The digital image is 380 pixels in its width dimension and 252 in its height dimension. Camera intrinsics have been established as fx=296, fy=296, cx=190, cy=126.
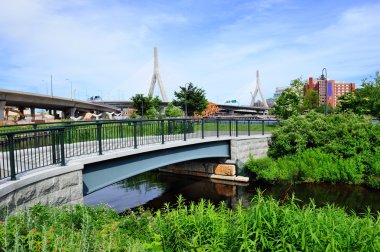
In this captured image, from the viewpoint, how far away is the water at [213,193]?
522 inches

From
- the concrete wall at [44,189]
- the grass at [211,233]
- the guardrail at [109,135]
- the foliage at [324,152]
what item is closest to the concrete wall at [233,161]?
the foliage at [324,152]

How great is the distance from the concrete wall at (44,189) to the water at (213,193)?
4.91 m

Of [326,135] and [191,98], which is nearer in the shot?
[326,135]

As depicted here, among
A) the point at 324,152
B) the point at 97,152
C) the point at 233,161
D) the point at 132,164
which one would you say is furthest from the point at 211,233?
the point at 324,152

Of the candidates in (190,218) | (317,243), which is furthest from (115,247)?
(317,243)

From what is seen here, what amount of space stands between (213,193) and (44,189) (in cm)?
981

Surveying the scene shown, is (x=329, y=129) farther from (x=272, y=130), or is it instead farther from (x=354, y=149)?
(x=272, y=130)

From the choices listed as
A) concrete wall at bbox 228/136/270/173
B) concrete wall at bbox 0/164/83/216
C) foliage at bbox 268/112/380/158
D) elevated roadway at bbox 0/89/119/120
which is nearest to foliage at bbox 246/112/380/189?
foliage at bbox 268/112/380/158

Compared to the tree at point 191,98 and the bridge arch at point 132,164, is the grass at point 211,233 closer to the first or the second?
the bridge arch at point 132,164

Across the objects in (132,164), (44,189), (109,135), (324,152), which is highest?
(109,135)

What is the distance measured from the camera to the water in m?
13.2

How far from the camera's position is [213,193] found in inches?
601

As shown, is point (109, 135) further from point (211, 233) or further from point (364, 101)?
point (364, 101)

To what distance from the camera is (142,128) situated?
1191 cm
